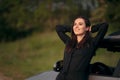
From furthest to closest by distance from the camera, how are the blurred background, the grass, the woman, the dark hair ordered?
the blurred background < the grass < the dark hair < the woman

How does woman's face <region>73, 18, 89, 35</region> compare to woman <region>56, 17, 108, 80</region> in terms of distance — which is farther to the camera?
woman's face <region>73, 18, 89, 35</region>

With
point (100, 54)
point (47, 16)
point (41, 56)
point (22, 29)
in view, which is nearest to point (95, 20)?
point (41, 56)

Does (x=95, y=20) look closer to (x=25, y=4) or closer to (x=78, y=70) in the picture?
(x=25, y=4)

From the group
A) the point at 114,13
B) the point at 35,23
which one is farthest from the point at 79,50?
the point at 35,23

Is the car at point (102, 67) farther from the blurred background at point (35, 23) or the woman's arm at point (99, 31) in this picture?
the blurred background at point (35, 23)

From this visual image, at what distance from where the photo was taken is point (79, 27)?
5.52 meters

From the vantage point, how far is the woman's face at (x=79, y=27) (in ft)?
18.1

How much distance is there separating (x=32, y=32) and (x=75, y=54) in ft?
84.0

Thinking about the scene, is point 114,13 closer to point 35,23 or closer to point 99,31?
point 99,31

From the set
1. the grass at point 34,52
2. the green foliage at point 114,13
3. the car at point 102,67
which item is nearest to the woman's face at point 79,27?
the car at point 102,67

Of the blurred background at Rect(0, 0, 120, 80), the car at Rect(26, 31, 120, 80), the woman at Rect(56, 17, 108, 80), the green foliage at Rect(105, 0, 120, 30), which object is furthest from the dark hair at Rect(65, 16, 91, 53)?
the blurred background at Rect(0, 0, 120, 80)

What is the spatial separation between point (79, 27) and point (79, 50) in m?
0.29

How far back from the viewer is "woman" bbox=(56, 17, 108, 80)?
→ 530 centimetres

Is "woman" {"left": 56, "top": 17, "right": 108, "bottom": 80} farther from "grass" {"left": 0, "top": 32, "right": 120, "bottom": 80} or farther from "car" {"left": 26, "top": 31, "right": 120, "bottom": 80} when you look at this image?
"grass" {"left": 0, "top": 32, "right": 120, "bottom": 80}
